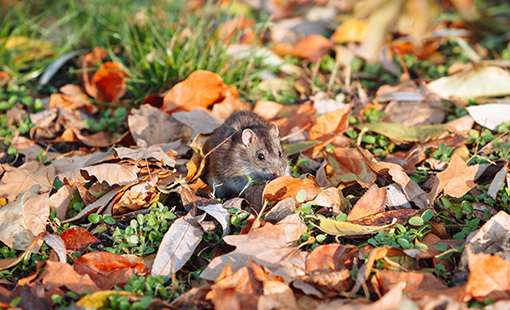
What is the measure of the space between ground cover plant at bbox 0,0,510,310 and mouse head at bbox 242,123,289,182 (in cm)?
24

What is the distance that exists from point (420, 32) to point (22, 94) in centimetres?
532

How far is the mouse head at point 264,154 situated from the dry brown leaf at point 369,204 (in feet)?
3.79

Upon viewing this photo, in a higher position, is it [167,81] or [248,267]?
[167,81]

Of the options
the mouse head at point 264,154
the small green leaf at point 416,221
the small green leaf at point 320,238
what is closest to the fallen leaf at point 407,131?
the mouse head at point 264,154

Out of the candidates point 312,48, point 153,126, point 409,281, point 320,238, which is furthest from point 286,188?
point 312,48

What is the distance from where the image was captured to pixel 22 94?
5844mm

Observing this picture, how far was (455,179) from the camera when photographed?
12.1 ft

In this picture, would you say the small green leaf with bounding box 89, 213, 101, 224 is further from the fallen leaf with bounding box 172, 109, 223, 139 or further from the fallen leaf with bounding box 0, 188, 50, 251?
the fallen leaf with bounding box 172, 109, 223, 139

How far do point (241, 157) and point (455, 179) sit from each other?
2187mm

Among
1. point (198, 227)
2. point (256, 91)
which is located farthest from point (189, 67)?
point (198, 227)

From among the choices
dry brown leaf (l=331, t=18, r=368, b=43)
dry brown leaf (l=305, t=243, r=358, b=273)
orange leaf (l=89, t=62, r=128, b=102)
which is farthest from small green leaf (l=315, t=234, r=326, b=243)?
dry brown leaf (l=331, t=18, r=368, b=43)

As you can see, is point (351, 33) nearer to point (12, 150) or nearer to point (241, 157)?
point (241, 157)

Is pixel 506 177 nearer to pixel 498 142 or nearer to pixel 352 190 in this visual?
pixel 498 142

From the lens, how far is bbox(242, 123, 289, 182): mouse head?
450cm
